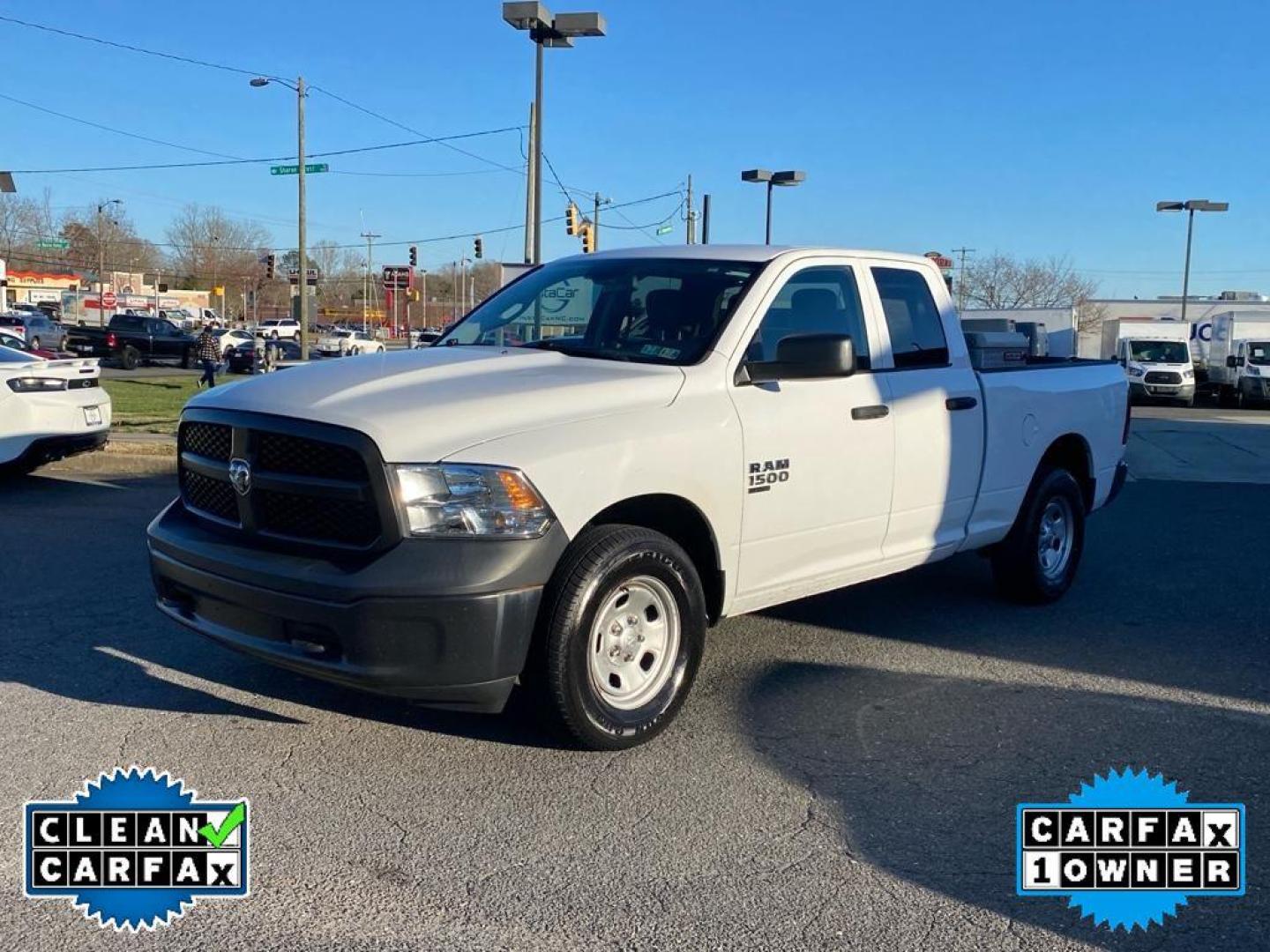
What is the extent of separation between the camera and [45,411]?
33.5ft

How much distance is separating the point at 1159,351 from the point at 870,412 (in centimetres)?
3139

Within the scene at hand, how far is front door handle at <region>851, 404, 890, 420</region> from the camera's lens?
16.8 ft

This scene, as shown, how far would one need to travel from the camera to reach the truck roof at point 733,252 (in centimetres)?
525

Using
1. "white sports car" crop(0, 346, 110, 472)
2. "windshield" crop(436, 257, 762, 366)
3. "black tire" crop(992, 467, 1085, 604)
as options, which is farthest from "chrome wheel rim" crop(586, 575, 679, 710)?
"white sports car" crop(0, 346, 110, 472)

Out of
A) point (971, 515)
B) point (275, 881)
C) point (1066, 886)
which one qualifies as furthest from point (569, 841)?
point (971, 515)

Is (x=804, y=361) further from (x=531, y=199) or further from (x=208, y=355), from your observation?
(x=208, y=355)

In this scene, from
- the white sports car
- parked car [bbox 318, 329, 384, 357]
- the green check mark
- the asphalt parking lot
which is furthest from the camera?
parked car [bbox 318, 329, 384, 357]

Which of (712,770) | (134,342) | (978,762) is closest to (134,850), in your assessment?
(712,770)

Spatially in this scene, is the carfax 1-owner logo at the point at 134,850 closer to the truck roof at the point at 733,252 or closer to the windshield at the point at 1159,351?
the truck roof at the point at 733,252

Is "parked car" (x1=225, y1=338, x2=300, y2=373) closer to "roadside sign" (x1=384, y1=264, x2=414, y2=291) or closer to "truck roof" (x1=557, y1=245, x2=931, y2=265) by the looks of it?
"roadside sign" (x1=384, y1=264, x2=414, y2=291)

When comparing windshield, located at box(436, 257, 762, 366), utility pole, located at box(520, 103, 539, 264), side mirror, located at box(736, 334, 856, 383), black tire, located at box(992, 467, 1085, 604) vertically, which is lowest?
black tire, located at box(992, 467, 1085, 604)

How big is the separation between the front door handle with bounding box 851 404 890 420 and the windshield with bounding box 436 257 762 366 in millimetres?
757

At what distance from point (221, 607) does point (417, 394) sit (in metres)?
1.06

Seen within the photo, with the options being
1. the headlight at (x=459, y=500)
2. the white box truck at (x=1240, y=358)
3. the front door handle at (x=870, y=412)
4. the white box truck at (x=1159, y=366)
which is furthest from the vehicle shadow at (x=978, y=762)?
the white box truck at (x=1240, y=358)
